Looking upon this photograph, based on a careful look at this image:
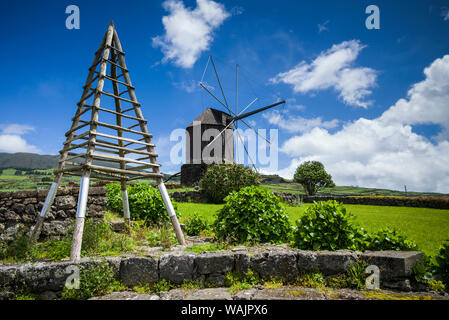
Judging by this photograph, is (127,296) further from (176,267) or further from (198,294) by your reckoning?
(198,294)

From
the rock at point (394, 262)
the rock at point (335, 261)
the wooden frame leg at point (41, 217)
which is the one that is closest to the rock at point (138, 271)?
the wooden frame leg at point (41, 217)

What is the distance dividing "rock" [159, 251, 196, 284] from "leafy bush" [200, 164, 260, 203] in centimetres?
1293

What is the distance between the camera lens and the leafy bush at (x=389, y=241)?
4.99 metres

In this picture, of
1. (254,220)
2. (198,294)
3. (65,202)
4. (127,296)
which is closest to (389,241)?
(254,220)

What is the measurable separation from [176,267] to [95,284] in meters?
1.44

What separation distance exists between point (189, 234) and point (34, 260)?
417 cm

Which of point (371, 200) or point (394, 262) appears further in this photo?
point (371, 200)

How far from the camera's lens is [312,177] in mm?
44781

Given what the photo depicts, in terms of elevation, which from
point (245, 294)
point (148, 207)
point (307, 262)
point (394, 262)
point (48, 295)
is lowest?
point (48, 295)

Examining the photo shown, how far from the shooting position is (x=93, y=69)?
6.68 m

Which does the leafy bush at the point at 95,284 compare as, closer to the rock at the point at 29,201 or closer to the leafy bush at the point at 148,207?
the rock at the point at 29,201

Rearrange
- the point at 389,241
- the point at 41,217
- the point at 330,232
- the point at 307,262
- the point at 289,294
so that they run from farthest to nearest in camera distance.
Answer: the point at 41,217
the point at 330,232
the point at 389,241
the point at 307,262
the point at 289,294
